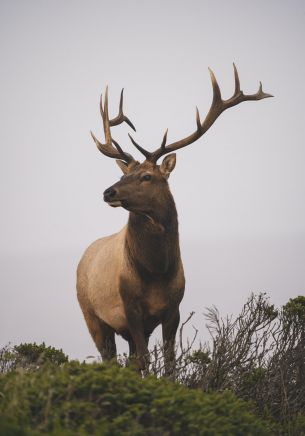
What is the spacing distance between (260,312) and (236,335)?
599mm

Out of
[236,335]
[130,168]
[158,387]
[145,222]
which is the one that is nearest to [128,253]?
[145,222]

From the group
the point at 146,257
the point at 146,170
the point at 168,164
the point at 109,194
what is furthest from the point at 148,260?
the point at 168,164

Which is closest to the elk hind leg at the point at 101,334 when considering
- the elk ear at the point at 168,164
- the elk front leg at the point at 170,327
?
the elk front leg at the point at 170,327

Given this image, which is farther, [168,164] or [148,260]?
[168,164]

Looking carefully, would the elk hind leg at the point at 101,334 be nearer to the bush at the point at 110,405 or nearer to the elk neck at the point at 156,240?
the elk neck at the point at 156,240

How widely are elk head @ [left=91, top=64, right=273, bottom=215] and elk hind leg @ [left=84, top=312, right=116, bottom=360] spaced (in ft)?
6.99

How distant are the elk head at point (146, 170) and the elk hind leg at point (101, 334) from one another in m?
2.13

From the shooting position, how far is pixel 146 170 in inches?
282

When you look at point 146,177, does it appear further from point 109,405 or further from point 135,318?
point 109,405

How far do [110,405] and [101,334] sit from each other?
484cm

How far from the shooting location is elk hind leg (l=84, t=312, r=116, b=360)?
8461 mm

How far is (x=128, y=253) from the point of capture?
721 centimetres

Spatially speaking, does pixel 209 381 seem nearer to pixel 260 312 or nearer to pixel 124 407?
pixel 260 312

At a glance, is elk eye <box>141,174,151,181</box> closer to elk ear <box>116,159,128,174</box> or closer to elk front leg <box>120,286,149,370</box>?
elk ear <box>116,159,128,174</box>
